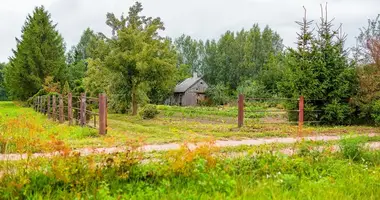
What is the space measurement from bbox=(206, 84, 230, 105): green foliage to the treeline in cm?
12

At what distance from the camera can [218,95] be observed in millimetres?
44812

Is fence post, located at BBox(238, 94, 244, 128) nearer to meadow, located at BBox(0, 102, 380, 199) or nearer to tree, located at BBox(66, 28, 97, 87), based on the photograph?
meadow, located at BBox(0, 102, 380, 199)

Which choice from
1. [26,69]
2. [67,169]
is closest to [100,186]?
[67,169]

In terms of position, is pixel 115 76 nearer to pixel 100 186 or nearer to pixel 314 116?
pixel 314 116

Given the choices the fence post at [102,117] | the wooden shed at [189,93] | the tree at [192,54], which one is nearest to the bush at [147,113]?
the fence post at [102,117]

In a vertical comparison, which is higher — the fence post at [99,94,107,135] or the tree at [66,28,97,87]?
the tree at [66,28,97,87]

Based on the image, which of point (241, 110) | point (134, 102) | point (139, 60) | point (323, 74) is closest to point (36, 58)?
point (134, 102)

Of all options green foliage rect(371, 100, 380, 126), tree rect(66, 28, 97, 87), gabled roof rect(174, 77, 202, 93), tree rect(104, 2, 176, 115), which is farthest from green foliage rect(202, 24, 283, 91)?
green foliage rect(371, 100, 380, 126)

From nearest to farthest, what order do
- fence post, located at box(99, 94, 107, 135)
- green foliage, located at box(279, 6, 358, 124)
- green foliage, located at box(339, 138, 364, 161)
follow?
1. green foliage, located at box(339, 138, 364, 161)
2. fence post, located at box(99, 94, 107, 135)
3. green foliage, located at box(279, 6, 358, 124)

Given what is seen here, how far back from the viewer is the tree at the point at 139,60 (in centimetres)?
2348

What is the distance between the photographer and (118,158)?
5.32 m

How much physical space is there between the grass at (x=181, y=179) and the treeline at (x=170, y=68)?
32.2 feet

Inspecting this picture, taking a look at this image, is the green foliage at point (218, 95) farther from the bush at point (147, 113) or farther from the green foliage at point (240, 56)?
the bush at point (147, 113)

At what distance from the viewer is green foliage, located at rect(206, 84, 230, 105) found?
4431 cm
